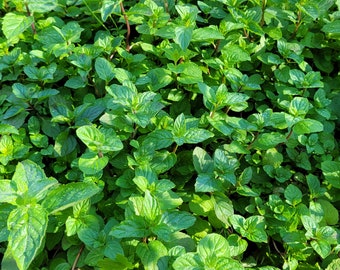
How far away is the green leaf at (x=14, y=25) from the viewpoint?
6.74ft

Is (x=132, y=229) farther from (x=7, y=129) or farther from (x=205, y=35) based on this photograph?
(x=205, y=35)

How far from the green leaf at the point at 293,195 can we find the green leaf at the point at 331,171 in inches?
7.2

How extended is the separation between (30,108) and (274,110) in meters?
1.21

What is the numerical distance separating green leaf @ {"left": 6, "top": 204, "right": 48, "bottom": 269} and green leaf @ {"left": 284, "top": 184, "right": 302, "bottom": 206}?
98 centimetres

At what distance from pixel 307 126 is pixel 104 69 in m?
0.96

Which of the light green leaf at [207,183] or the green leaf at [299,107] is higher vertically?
the green leaf at [299,107]

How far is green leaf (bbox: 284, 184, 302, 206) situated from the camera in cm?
179

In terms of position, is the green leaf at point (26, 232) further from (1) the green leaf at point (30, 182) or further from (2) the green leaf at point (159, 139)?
(2) the green leaf at point (159, 139)

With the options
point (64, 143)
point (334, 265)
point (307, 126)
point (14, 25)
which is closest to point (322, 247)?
point (334, 265)

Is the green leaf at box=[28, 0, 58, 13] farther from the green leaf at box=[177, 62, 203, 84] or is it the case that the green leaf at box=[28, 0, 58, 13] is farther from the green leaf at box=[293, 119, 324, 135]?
the green leaf at box=[293, 119, 324, 135]

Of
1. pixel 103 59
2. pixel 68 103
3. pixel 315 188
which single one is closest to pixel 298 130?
pixel 315 188

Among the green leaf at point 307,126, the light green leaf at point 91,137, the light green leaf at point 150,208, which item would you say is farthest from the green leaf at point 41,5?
the green leaf at point 307,126

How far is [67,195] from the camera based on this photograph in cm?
150

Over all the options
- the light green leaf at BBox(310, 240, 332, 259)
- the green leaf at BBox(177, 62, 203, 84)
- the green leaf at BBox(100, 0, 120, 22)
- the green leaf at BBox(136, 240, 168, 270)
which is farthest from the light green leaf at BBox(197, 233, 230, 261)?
the green leaf at BBox(100, 0, 120, 22)
